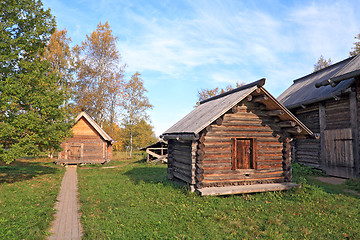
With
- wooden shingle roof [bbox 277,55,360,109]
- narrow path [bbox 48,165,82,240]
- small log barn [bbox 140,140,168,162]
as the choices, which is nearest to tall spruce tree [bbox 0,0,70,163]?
narrow path [bbox 48,165,82,240]

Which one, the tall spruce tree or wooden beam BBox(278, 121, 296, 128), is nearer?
wooden beam BBox(278, 121, 296, 128)

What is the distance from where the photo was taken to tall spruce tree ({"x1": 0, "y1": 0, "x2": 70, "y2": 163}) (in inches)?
534

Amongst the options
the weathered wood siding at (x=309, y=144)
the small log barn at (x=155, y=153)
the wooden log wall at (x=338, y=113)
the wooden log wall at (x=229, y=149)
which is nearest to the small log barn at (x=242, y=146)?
the wooden log wall at (x=229, y=149)

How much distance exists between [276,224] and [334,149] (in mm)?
11726

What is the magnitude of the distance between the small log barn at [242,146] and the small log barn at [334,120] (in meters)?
5.63

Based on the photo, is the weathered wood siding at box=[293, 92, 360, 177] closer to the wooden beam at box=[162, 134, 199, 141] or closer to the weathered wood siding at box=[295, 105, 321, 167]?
the weathered wood siding at box=[295, 105, 321, 167]

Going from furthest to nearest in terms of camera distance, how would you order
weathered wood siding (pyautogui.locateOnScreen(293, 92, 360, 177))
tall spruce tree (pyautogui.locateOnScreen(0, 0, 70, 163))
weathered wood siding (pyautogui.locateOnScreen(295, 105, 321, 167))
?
weathered wood siding (pyautogui.locateOnScreen(295, 105, 321, 167)) < weathered wood siding (pyautogui.locateOnScreen(293, 92, 360, 177)) < tall spruce tree (pyautogui.locateOnScreen(0, 0, 70, 163))

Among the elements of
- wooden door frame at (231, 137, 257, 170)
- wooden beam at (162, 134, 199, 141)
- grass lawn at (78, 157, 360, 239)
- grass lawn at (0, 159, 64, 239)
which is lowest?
grass lawn at (0, 159, 64, 239)

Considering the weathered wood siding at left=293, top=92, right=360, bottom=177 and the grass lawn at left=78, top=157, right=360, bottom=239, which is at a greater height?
the weathered wood siding at left=293, top=92, right=360, bottom=177

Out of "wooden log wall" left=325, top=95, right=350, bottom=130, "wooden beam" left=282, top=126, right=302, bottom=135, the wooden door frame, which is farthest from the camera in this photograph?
"wooden log wall" left=325, top=95, right=350, bottom=130


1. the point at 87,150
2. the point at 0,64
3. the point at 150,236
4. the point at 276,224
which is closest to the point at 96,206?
the point at 150,236

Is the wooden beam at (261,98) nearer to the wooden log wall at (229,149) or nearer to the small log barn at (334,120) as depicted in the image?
the wooden log wall at (229,149)

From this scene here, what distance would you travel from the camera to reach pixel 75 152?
86.7 ft

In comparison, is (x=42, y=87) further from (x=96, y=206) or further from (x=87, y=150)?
(x=87, y=150)
